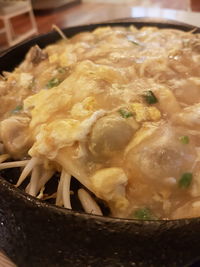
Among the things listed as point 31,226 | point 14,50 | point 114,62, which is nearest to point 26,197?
point 31,226

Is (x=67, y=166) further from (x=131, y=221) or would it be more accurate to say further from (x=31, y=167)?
(x=131, y=221)

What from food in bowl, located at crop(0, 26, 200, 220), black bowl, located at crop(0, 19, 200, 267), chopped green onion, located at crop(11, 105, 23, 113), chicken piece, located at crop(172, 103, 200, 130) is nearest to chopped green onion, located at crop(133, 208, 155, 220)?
food in bowl, located at crop(0, 26, 200, 220)

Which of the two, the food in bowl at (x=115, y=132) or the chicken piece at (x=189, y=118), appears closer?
the food in bowl at (x=115, y=132)

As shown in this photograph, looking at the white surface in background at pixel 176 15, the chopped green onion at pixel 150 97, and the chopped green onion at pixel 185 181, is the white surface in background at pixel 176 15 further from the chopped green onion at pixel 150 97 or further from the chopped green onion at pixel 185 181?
the chopped green onion at pixel 185 181

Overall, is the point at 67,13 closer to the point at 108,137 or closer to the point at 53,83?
the point at 53,83

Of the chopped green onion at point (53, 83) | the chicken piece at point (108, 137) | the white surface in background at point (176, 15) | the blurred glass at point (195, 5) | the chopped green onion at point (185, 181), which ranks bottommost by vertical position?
the blurred glass at point (195, 5)

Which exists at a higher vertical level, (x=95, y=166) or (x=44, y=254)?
(x=95, y=166)

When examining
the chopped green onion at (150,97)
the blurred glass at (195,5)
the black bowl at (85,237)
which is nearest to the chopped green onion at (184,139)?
the chopped green onion at (150,97)
